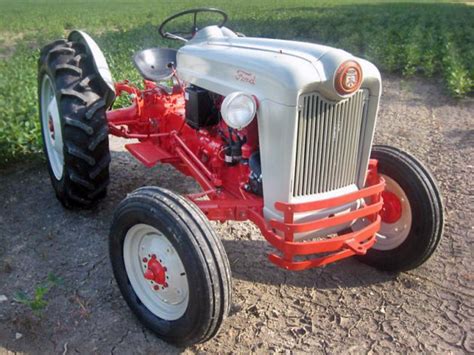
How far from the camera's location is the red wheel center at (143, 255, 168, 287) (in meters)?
2.73

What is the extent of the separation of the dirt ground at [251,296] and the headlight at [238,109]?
112 centimetres

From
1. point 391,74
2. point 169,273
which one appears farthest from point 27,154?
point 391,74

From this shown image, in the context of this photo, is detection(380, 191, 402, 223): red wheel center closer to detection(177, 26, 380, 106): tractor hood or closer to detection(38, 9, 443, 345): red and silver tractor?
detection(38, 9, 443, 345): red and silver tractor

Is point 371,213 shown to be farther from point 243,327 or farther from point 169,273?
point 169,273

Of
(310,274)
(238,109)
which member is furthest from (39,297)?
(310,274)

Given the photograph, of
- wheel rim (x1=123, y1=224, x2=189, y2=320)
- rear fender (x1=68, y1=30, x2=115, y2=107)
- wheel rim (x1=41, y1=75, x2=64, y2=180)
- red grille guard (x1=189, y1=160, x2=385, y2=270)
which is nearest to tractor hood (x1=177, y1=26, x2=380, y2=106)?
red grille guard (x1=189, y1=160, x2=385, y2=270)

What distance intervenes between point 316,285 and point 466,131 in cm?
355

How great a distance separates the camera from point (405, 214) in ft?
10.5

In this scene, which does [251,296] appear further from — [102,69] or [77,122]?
[102,69]

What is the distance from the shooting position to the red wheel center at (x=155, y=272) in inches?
107

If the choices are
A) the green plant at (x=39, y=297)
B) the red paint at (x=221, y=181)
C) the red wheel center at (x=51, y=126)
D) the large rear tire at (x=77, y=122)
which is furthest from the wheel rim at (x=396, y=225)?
the red wheel center at (x=51, y=126)

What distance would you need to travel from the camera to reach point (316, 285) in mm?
3244

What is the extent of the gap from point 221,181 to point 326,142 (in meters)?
0.78

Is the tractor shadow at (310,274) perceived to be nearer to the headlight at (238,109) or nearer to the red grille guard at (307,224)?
the red grille guard at (307,224)
